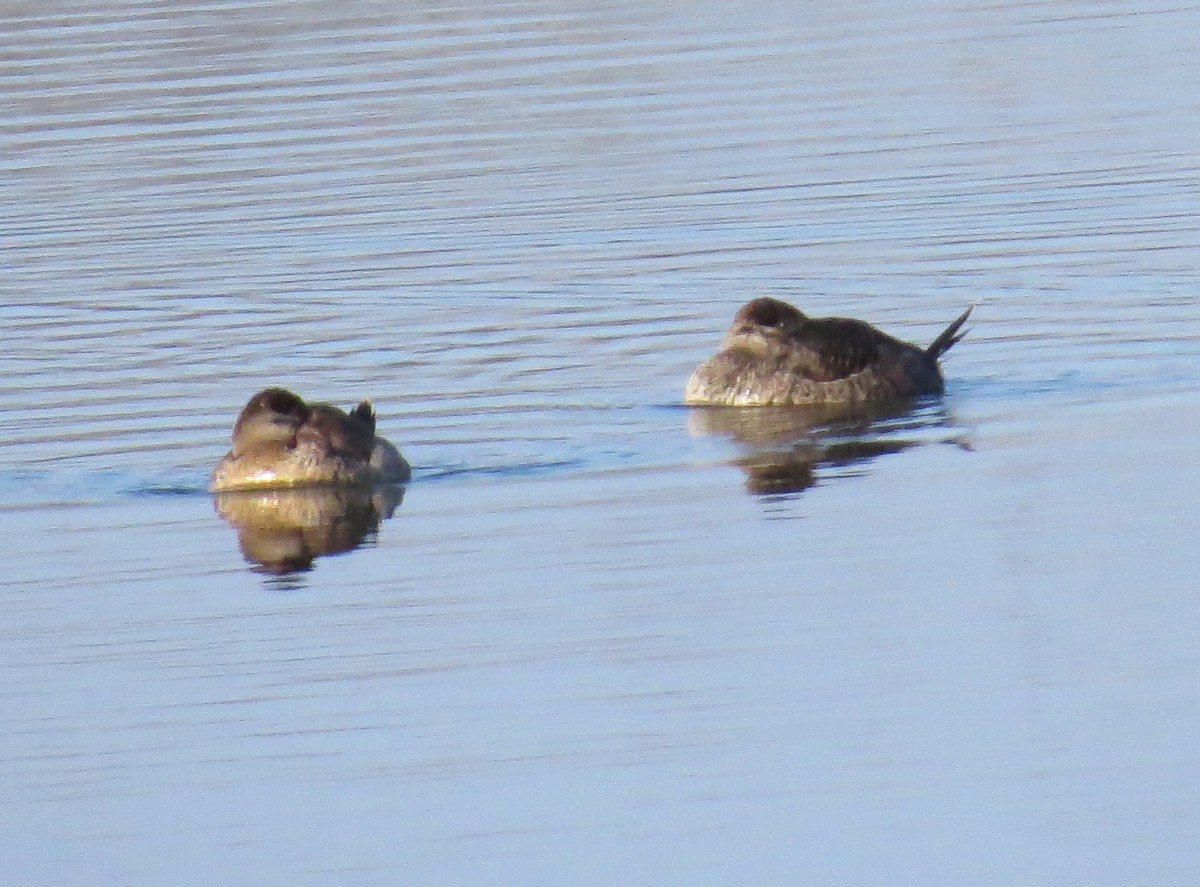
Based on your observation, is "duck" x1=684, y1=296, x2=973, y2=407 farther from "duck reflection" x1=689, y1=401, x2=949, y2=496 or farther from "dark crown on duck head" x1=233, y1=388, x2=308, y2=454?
"dark crown on duck head" x1=233, y1=388, x2=308, y2=454

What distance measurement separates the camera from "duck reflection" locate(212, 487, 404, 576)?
14797 millimetres

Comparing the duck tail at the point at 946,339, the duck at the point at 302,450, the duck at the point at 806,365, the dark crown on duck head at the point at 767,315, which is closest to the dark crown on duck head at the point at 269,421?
the duck at the point at 302,450

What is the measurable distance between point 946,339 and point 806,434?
5.66 ft

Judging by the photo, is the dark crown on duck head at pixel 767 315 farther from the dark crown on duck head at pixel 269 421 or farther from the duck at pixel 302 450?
the dark crown on duck head at pixel 269 421

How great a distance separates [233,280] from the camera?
23672 millimetres

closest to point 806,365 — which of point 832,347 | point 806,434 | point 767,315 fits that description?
point 832,347

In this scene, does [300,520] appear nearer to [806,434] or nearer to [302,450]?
[302,450]

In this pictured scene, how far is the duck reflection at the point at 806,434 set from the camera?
16219 mm

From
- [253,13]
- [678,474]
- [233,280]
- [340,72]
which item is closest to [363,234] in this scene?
[233,280]

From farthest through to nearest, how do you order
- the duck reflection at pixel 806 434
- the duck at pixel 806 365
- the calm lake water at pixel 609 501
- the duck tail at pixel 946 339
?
the duck tail at pixel 946 339
the duck at pixel 806 365
the duck reflection at pixel 806 434
the calm lake water at pixel 609 501

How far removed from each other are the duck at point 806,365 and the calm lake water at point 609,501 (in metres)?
0.39

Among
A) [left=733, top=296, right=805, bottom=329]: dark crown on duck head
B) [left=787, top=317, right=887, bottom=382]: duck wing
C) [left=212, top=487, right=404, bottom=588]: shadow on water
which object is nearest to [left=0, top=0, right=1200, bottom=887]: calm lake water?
[left=212, top=487, right=404, bottom=588]: shadow on water

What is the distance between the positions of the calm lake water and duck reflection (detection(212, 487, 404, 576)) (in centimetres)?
6

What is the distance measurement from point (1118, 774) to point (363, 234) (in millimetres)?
16113
